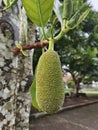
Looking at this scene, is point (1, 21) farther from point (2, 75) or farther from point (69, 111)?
point (69, 111)

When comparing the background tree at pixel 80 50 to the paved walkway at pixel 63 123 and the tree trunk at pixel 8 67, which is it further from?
the tree trunk at pixel 8 67

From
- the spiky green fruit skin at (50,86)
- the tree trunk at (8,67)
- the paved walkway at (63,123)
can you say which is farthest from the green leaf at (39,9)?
the paved walkway at (63,123)

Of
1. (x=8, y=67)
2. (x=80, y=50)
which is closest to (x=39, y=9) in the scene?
(x=8, y=67)

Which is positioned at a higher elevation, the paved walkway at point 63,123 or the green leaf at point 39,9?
the green leaf at point 39,9

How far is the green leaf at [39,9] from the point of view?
0.54 metres

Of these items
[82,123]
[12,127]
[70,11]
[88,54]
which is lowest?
[82,123]

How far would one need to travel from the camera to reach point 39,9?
561 millimetres

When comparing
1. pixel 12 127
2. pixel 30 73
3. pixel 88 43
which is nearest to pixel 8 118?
pixel 12 127

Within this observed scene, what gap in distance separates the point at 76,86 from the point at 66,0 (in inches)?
432

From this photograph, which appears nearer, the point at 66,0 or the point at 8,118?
the point at 66,0

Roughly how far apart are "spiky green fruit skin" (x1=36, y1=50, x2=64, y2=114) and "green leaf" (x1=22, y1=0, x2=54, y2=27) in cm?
11

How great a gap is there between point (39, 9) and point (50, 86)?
161 millimetres

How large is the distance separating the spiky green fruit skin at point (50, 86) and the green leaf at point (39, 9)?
0.11 metres

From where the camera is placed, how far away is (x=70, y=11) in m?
0.59
